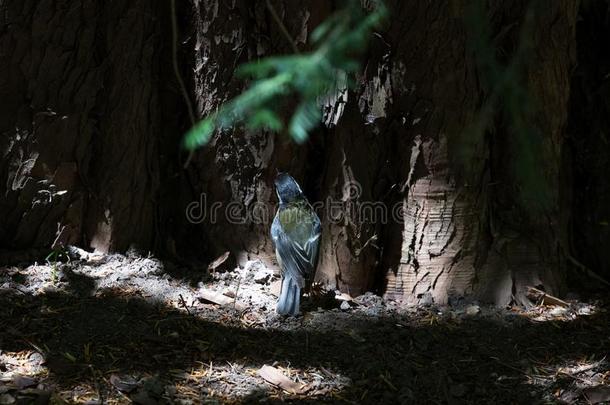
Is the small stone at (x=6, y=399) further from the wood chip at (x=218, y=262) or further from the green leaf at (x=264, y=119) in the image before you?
the green leaf at (x=264, y=119)

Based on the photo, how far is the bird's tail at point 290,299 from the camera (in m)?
3.81

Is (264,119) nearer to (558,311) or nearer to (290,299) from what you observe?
(290,299)

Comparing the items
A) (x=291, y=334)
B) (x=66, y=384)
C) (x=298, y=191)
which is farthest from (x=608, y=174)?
(x=66, y=384)

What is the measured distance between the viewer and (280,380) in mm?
3262

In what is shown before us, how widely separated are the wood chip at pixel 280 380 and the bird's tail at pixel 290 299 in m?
0.53

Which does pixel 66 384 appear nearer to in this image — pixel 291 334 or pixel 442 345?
pixel 291 334

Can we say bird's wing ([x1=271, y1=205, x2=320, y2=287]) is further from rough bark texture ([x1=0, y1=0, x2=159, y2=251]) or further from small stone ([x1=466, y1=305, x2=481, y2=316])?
small stone ([x1=466, y1=305, x2=481, y2=316])

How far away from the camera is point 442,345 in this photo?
362 centimetres

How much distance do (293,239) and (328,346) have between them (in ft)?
2.35

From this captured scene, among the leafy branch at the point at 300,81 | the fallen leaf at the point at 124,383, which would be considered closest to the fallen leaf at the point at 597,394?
the fallen leaf at the point at 124,383

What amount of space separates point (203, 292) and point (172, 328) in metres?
0.41

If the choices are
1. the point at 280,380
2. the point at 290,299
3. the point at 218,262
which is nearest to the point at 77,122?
the point at 218,262

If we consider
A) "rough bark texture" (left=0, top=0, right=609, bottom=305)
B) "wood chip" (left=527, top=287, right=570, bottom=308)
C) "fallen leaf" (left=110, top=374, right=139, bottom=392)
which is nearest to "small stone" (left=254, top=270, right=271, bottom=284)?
"rough bark texture" (left=0, top=0, right=609, bottom=305)

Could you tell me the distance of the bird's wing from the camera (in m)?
3.95
